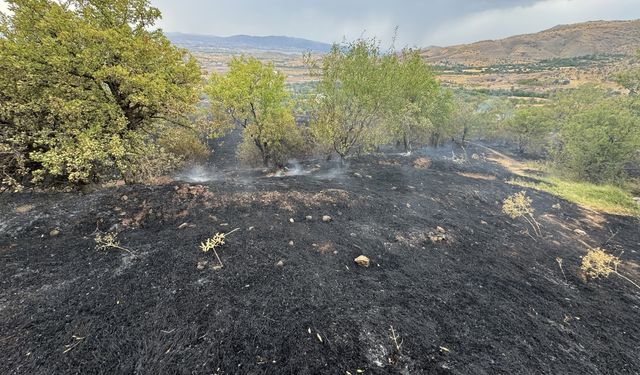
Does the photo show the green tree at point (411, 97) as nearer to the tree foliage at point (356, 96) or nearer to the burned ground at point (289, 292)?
the tree foliage at point (356, 96)

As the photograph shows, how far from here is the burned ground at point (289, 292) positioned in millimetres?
4551

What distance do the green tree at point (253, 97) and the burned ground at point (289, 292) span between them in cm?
669

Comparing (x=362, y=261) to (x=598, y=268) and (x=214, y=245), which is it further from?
(x=598, y=268)

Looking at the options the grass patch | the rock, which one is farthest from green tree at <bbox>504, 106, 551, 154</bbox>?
the rock

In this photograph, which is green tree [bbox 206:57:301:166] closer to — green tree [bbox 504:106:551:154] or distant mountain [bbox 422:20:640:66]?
green tree [bbox 504:106:551:154]

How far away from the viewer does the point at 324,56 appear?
54.7ft

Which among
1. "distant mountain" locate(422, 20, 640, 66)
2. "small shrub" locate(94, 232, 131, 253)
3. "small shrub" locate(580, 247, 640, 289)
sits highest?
"distant mountain" locate(422, 20, 640, 66)

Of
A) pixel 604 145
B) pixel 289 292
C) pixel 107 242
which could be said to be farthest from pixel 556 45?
pixel 107 242

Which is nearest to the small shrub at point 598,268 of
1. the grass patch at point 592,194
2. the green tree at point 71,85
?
the grass patch at point 592,194

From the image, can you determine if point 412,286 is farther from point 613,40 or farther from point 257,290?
point 613,40

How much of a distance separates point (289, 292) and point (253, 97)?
1261 cm

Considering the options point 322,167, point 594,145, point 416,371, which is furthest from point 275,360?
point 594,145

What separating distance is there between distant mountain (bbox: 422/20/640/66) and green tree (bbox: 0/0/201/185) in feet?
554

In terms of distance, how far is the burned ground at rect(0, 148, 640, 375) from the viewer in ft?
14.9
